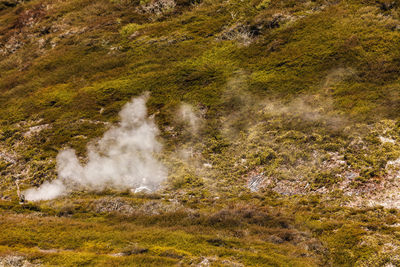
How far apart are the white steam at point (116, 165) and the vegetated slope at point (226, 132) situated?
1.43 metres

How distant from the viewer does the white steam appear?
29719 mm

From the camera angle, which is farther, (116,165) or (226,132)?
(226,132)

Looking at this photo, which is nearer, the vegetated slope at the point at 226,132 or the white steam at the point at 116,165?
the vegetated slope at the point at 226,132

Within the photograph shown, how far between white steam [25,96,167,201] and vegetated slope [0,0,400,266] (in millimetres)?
1425

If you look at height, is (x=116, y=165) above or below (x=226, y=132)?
below

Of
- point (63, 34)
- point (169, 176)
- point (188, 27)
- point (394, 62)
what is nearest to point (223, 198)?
point (169, 176)

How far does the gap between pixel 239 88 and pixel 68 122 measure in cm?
2512

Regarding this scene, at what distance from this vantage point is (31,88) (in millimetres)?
49375

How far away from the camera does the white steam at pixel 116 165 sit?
97.5 ft

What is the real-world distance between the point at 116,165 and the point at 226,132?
13.4 metres

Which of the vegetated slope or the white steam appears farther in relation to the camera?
the white steam

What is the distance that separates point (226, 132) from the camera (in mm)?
32812

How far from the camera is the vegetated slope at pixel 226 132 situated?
1952cm

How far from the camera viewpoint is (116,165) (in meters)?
31.5
